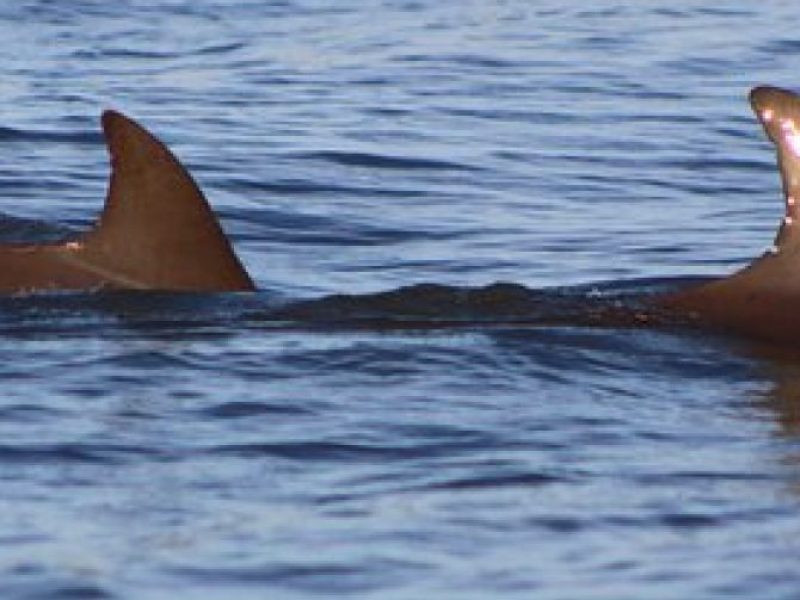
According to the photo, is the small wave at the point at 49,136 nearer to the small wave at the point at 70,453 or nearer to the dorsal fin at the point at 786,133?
the dorsal fin at the point at 786,133

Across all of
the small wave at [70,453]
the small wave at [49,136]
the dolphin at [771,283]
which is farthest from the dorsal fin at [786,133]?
the small wave at [49,136]

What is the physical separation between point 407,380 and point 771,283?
45.9 inches

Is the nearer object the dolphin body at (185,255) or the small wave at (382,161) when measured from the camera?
the dolphin body at (185,255)

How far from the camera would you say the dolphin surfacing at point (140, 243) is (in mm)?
10367

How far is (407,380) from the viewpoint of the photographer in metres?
9.88

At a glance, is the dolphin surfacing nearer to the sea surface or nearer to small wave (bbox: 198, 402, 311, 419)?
the sea surface

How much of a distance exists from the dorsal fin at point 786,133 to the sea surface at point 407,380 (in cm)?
48

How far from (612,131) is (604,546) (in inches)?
380

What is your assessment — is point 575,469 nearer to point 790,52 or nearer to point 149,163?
point 149,163

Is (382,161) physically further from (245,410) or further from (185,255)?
(245,410)

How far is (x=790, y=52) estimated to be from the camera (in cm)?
2106

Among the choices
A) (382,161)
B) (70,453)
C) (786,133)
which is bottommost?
(70,453)

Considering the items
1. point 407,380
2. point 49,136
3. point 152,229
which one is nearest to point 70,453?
point 407,380

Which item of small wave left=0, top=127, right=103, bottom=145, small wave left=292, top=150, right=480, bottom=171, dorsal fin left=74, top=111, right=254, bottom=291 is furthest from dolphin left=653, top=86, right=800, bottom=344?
small wave left=0, top=127, right=103, bottom=145
